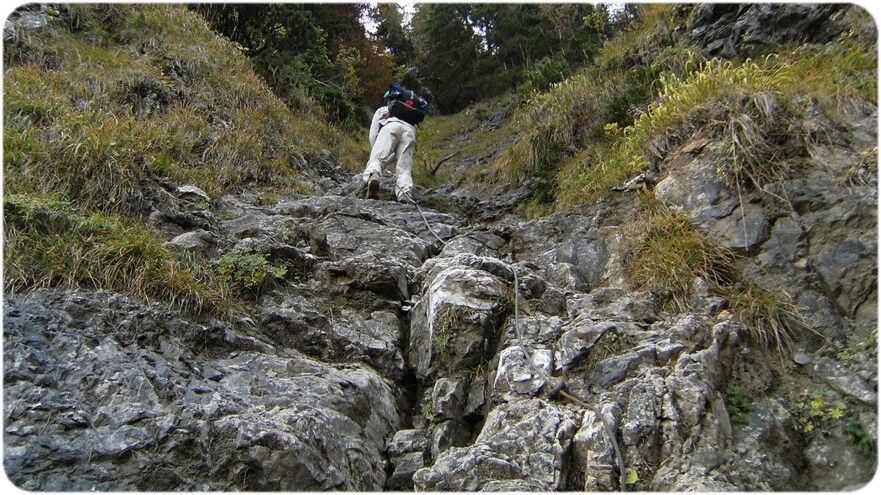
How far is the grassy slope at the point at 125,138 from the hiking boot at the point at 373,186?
101cm

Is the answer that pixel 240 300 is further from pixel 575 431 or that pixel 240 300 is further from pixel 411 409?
pixel 575 431

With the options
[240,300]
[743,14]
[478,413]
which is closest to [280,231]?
[240,300]

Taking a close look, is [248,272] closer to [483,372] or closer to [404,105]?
[483,372]

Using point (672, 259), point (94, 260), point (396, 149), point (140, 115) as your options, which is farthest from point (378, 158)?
point (672, 259)

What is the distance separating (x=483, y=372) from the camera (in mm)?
4199

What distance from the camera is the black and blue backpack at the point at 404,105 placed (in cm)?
919

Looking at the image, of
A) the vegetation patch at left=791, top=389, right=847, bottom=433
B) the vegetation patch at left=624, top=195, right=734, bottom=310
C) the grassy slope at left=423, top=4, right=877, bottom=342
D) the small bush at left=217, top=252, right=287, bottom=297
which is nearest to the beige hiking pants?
the grassy slope at left=423, top=4, right=877, bottom=342

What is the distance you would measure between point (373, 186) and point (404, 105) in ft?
5.56

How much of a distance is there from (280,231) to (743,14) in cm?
679

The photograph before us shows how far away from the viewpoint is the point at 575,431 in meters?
3.34

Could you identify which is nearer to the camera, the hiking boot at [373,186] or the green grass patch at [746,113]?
A: the green grass patch at [746,113]

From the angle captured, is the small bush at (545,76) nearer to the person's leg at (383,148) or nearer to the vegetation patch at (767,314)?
the person's leg at (383,148)

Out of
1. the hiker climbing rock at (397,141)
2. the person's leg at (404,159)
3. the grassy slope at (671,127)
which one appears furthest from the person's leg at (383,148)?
the grassy slope at (671,127)

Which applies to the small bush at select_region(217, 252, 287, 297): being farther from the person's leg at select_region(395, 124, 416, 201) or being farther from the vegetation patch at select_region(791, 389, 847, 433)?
the vegetation patch at select_region(791, 389, 847, 433)
